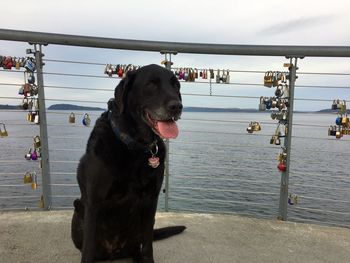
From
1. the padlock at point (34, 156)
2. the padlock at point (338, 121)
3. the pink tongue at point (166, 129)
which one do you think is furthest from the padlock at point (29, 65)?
the padlock at point (338, 121)

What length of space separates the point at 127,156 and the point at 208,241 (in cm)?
129

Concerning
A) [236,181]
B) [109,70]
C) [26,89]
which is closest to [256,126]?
[109,70]

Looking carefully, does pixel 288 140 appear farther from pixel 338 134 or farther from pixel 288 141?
pixel 338 134

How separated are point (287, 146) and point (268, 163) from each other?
9.11 metres

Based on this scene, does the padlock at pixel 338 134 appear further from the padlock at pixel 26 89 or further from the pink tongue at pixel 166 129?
the padlock at pixel 26 89

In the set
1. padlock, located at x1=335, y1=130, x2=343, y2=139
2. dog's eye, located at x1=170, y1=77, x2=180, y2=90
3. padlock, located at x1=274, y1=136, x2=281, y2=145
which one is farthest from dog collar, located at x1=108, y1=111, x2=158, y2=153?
padlock, located at x1=335, y1=130, x2=343, y2=139

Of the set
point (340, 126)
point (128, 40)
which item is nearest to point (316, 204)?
point (340, 126)

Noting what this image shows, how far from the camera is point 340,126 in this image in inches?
146

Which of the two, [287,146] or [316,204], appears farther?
[316,204]

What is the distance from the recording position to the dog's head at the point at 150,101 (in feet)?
7.50

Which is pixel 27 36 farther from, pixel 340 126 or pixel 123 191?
pixel 340 126

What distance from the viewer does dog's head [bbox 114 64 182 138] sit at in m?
2.29

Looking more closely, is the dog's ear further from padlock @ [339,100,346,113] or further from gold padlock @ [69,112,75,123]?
padlock @ [339,100,346,113]

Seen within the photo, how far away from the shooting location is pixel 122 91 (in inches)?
92.7
